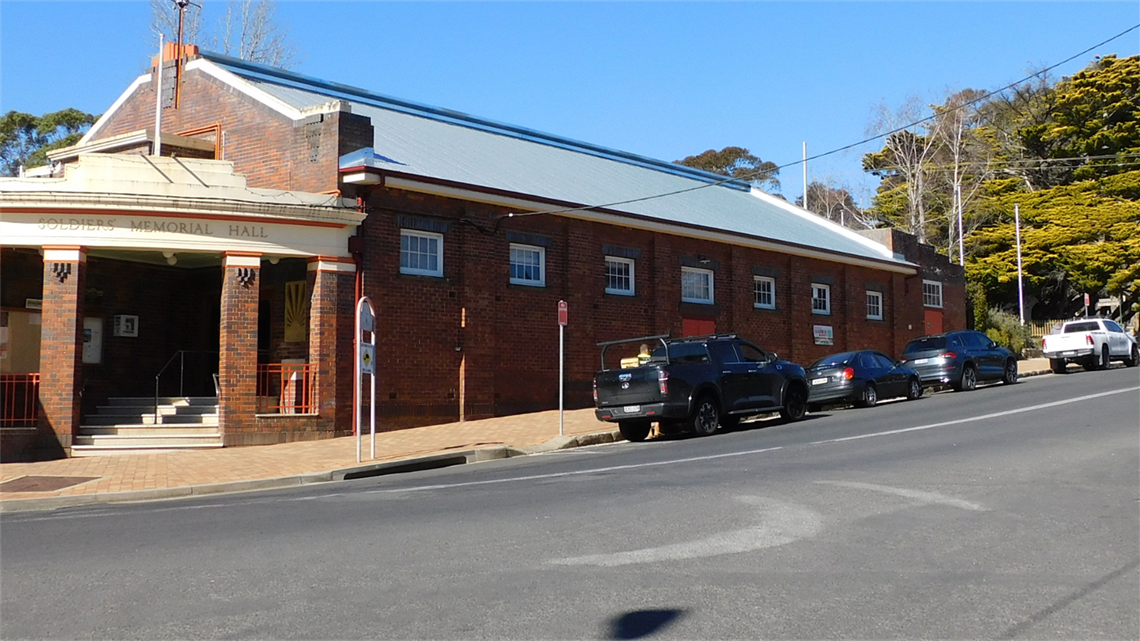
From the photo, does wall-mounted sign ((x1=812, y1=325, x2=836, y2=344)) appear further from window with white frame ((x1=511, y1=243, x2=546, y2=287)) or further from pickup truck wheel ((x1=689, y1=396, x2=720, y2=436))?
pickup truck wheel ((x1=689, y1=396, x2=720, y2=436))

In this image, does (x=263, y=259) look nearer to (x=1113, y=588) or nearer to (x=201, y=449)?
(x=201, y=449)

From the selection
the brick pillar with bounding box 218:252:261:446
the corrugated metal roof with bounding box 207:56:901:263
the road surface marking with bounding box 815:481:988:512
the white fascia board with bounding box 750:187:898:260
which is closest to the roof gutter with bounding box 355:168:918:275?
the corrugated metal roof with bounding box 207:56:901:263

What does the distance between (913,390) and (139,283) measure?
18.7m

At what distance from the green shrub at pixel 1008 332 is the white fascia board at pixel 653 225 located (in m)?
6.69

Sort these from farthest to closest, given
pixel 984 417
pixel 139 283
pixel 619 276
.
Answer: pixel 619 276
pixel 139 283
pixel 984 417

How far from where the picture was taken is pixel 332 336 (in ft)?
66.4

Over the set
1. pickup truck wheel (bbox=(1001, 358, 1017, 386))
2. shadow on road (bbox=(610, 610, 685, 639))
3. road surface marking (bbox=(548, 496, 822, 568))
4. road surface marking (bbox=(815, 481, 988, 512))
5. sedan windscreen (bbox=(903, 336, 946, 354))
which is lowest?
shadow on road (bbox=(610, 610, 685, 639))

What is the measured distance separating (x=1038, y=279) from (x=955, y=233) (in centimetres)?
459

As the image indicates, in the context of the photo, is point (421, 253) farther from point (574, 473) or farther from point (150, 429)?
point (574, 473)

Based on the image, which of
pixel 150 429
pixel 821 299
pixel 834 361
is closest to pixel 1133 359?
pixel 821 299

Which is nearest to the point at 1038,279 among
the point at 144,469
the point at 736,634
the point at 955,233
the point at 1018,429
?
the point at 955,233

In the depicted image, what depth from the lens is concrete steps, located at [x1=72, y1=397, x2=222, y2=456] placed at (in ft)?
61.3

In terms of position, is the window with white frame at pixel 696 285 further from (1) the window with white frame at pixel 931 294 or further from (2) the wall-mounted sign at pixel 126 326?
(2) the wall-mounted sign at pixel 126 326

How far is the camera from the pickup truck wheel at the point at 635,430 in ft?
63.0
